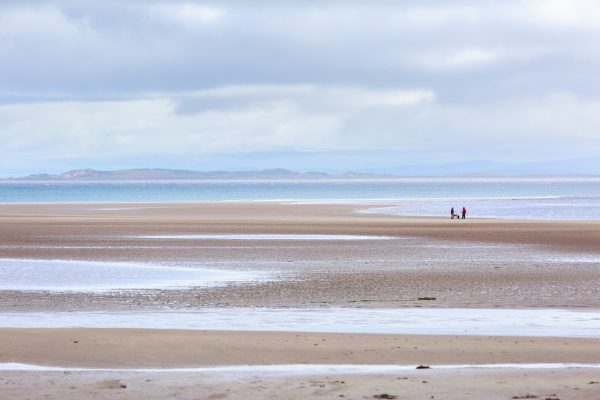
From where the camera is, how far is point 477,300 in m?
19.5

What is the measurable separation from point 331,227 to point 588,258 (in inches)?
783

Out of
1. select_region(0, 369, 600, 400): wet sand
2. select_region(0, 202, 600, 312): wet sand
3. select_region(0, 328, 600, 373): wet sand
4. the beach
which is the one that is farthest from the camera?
select_region(0, 202, 600, 312): wet sand

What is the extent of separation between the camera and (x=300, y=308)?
18.3 m

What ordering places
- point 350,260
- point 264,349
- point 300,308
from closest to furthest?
point 264,349, point 300,308, point 350,260

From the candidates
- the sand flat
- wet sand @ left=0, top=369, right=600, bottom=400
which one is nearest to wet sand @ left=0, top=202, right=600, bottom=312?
the sand flat

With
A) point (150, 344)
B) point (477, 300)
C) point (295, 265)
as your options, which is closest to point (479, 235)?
point (295, 265)

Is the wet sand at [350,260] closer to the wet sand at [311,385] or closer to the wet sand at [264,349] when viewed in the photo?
the wet sand at [264,349]

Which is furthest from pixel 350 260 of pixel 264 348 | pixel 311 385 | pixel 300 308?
pixel 311 385

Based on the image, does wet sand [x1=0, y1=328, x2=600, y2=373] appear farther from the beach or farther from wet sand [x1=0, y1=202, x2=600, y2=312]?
wet sand [x1=0, y1=202, x2=600, y2=312]

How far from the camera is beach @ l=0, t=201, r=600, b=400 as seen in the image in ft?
34.2

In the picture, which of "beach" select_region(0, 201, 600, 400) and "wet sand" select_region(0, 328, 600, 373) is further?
"wet sand" select_region(0, 328, 600, 373)

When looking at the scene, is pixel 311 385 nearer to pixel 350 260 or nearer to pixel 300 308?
pixel 300 308

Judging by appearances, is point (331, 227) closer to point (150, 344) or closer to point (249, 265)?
point (249, 265)

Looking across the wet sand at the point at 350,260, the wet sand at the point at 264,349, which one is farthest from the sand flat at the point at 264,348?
the wet sand at the point at 350,260
